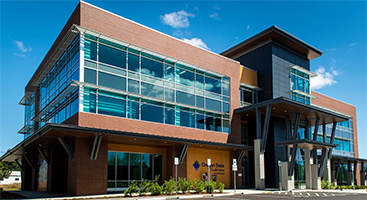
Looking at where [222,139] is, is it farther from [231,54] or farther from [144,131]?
[231,54]

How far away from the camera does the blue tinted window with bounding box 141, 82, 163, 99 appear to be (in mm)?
29195

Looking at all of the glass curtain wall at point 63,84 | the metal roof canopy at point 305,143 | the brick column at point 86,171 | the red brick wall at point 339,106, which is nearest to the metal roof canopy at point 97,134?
the brick column at point 86,171

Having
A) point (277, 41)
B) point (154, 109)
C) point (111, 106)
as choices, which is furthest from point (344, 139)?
point (111, 106)

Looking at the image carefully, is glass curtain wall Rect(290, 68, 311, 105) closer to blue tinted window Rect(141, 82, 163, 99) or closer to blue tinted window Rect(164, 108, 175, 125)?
blue tinted window Rect(164, 108, 175, 125)

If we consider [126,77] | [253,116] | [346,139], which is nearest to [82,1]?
[126,77]

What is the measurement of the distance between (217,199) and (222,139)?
13.6m

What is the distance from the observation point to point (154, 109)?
29766 mm

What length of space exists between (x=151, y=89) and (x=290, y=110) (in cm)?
1584

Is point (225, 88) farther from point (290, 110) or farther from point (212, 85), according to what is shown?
point (290, 110)

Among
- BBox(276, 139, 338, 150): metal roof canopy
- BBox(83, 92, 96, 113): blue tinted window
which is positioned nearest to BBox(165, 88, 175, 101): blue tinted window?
BBox(83, 92, 96, 113): blue tinted window

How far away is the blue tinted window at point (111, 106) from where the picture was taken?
1032 inches

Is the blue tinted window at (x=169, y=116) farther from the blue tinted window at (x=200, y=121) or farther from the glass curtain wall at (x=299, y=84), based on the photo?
the glass curtain wall at (x=299, y=84)

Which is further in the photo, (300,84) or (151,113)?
(300,84)

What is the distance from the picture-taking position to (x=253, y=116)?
38719 millimetres
